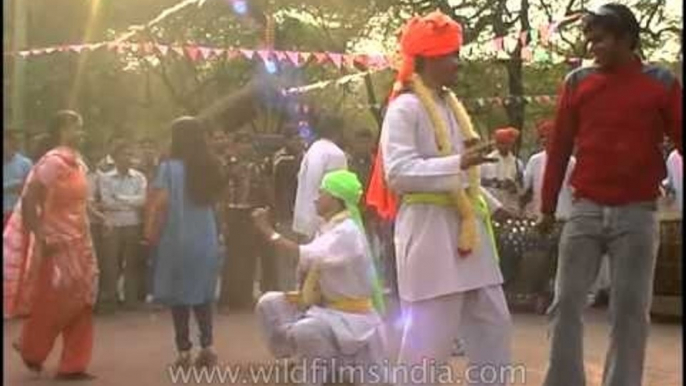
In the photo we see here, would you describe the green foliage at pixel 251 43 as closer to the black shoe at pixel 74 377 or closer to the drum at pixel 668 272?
the drum at pixel 668 272

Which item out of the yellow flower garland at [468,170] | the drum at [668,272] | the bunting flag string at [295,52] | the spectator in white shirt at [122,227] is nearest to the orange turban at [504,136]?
the yellow flower garland at [468,170]

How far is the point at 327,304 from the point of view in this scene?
6652 millimetres

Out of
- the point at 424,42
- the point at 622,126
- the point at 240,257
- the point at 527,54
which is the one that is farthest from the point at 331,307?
the point at 527,54

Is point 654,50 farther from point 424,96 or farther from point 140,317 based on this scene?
point 424,96

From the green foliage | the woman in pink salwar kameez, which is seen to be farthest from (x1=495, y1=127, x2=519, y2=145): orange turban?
the green foliage

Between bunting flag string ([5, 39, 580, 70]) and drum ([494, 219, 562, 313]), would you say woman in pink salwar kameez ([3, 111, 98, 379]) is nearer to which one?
drum ([494, 219, 562, 313])

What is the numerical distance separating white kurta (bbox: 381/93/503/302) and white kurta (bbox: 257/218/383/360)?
4.06ft

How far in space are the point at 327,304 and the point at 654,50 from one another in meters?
19.1

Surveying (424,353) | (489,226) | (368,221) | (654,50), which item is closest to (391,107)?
(489,226)

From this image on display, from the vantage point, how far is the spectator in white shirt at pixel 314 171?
343 inches

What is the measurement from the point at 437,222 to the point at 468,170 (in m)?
0.25

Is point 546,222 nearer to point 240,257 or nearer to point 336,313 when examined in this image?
point 336,313

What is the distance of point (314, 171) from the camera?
8.77 metres

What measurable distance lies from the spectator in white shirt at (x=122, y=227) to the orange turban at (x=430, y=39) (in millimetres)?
8031
